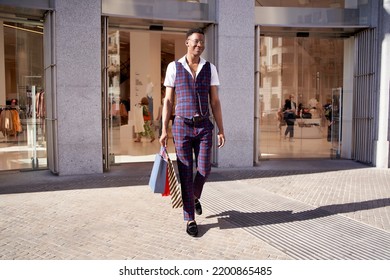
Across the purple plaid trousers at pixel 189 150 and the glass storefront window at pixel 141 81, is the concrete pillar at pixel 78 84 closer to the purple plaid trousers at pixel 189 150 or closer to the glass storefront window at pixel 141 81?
the purple plaid trousers at pixel 189 150

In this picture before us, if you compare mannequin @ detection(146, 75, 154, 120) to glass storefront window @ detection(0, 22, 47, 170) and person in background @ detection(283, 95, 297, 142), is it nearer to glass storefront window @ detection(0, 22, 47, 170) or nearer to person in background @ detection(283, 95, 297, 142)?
glass storefront window @ detection(0, 22, 47, 170)

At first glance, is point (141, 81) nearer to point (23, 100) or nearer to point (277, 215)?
point (23, 100)

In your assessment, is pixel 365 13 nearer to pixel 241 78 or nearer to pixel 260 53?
pixel 260 53

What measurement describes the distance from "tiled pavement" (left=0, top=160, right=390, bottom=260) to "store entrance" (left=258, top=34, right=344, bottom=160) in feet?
9.83

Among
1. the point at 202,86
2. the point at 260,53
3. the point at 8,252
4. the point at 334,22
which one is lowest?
the point at 8,252

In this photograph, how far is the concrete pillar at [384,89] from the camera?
981 cm

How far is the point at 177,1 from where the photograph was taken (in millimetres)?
9281

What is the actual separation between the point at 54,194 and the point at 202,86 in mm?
3420

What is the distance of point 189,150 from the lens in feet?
15.8

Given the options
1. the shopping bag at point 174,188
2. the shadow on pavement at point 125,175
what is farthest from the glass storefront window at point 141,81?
the shopping bag at point 174,188

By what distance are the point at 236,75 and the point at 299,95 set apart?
3679 millimetres

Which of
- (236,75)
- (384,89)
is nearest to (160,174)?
(236,75)

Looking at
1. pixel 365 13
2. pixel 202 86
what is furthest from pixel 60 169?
pixel 365 13

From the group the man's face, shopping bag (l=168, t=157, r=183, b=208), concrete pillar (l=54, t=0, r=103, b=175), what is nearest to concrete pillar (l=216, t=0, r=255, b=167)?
concrete pillar (l=54, t=0, r=103, b=175)
